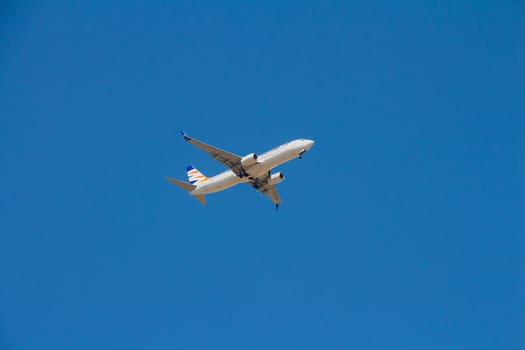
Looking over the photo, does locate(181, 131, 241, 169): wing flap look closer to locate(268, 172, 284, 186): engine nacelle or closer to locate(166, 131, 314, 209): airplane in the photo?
locate(166, 131, 314, 209): airplane

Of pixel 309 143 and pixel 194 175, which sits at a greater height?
pixel 194 175

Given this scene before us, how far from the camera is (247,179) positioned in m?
62.0

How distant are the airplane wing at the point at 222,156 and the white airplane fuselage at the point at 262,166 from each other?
0.99 metres

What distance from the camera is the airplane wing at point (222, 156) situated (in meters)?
59.3

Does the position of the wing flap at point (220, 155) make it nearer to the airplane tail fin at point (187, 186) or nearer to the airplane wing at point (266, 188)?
the airplane wing at point (266, 188)

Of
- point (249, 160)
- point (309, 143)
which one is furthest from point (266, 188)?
point (309, 143)

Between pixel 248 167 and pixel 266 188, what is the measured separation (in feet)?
22.7

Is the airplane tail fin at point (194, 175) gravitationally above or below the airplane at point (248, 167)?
above

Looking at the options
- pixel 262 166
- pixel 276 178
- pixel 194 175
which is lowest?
pixel 262 166

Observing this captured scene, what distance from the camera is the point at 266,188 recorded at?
217 ft

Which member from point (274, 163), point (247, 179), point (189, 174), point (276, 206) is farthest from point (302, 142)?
point (189, 174)

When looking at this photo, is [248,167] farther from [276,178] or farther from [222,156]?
[276,178]

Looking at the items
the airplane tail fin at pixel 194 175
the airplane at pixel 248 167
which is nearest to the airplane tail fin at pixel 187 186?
the airplane at pixel 248 167

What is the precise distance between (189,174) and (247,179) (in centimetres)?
1281
